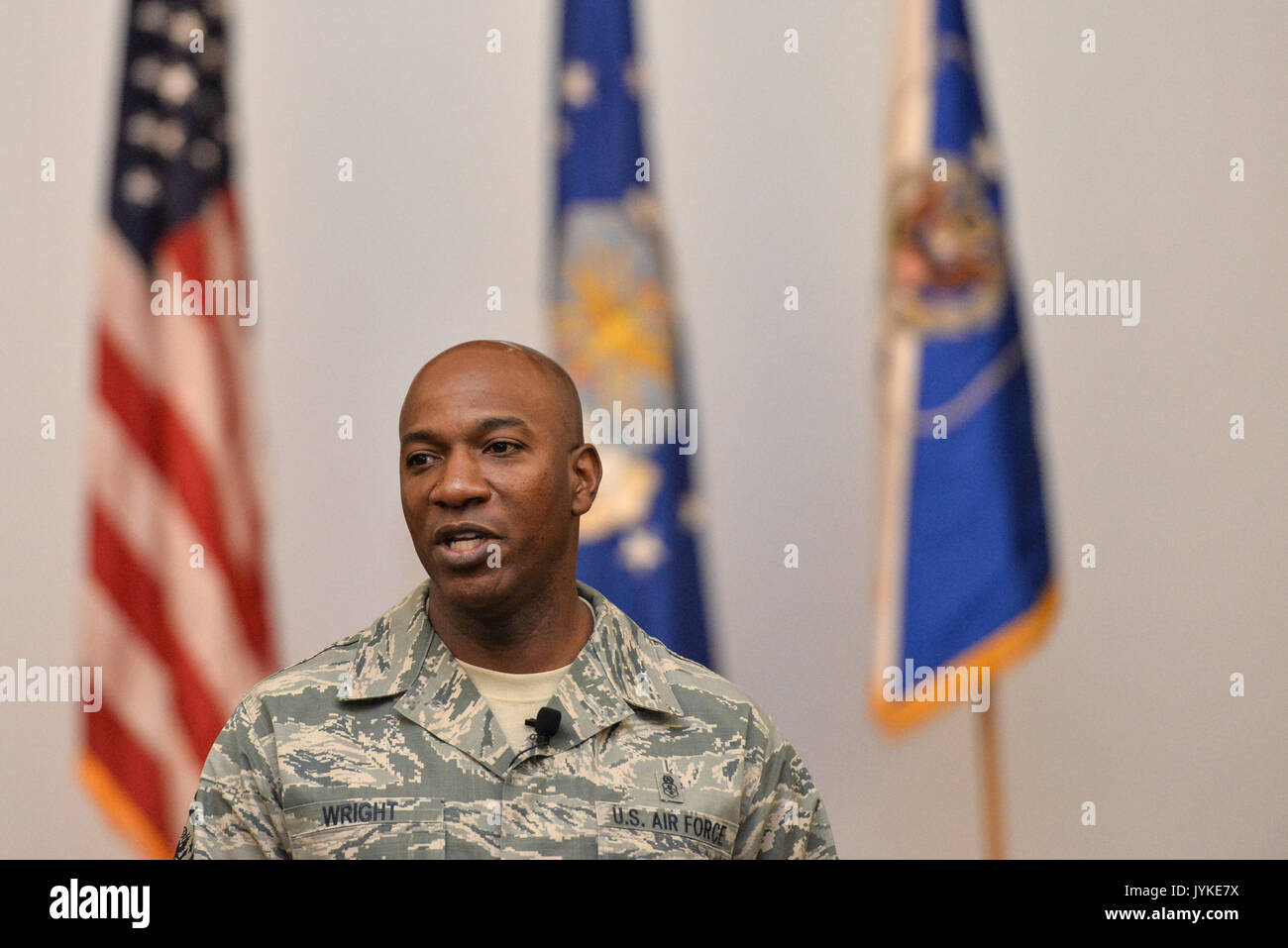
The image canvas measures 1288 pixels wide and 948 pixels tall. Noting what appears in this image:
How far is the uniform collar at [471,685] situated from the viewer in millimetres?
1878

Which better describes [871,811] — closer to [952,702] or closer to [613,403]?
[952,702]

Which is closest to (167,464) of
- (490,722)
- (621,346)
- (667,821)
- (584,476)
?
(621,346)

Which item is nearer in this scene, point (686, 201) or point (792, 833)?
point (792, 833)

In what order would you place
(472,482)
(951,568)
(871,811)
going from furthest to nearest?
(871,811)
(951,568)
(472,482)

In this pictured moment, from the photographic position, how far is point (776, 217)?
3371mm

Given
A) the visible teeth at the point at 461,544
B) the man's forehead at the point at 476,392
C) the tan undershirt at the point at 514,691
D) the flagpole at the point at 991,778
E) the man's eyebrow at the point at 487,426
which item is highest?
the man's forehead at the point at 476,392

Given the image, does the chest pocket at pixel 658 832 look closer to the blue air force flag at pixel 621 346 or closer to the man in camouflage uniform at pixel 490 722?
the man in camouflage uniform at pixel 490 722

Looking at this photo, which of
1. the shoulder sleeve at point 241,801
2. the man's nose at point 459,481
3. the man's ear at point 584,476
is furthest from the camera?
the man's ear at point 584,476

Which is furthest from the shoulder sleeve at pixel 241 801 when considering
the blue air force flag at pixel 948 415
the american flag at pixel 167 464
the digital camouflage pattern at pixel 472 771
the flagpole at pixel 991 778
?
the flagpole at pixel 991 778

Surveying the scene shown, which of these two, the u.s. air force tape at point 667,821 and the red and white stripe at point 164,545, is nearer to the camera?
the u.s. air force tape at point 667,821

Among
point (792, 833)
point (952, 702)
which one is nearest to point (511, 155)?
point (952, 702)

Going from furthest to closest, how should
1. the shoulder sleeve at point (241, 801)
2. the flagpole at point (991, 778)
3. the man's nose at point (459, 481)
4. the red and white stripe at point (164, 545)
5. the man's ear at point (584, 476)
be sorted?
the flagpole at point (991, 778), the red and white stripe at point (164, 545), the man's ear at point (584, 476), the man's nose at point (459, 481), the shoulder sleeve at point (241, 801)

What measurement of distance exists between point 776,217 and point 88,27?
70.0 inches

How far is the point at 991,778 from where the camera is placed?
329 cm
